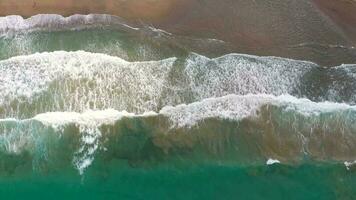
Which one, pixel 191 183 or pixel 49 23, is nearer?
pixel 191 183

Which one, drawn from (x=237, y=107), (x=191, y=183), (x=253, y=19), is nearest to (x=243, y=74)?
(x=237, y=107)

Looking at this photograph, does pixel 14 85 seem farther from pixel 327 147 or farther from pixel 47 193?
pixel 327 147

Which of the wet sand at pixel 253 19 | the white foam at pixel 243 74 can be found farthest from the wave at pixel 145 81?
the wet sand at pixel 253 19

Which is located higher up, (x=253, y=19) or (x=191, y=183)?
(x=253, y=19)

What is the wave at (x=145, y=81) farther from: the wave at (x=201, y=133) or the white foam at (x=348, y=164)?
the white foam at (x=348, y=164)

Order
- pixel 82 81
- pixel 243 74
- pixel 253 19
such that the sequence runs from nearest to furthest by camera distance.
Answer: pixel 82 81 < pixel 243 74 < pixel 253 19

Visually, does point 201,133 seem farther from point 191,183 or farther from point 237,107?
point 191,183

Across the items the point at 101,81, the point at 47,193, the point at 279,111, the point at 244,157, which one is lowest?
the point at 47,193

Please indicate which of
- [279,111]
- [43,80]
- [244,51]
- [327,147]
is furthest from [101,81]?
[327,147]
